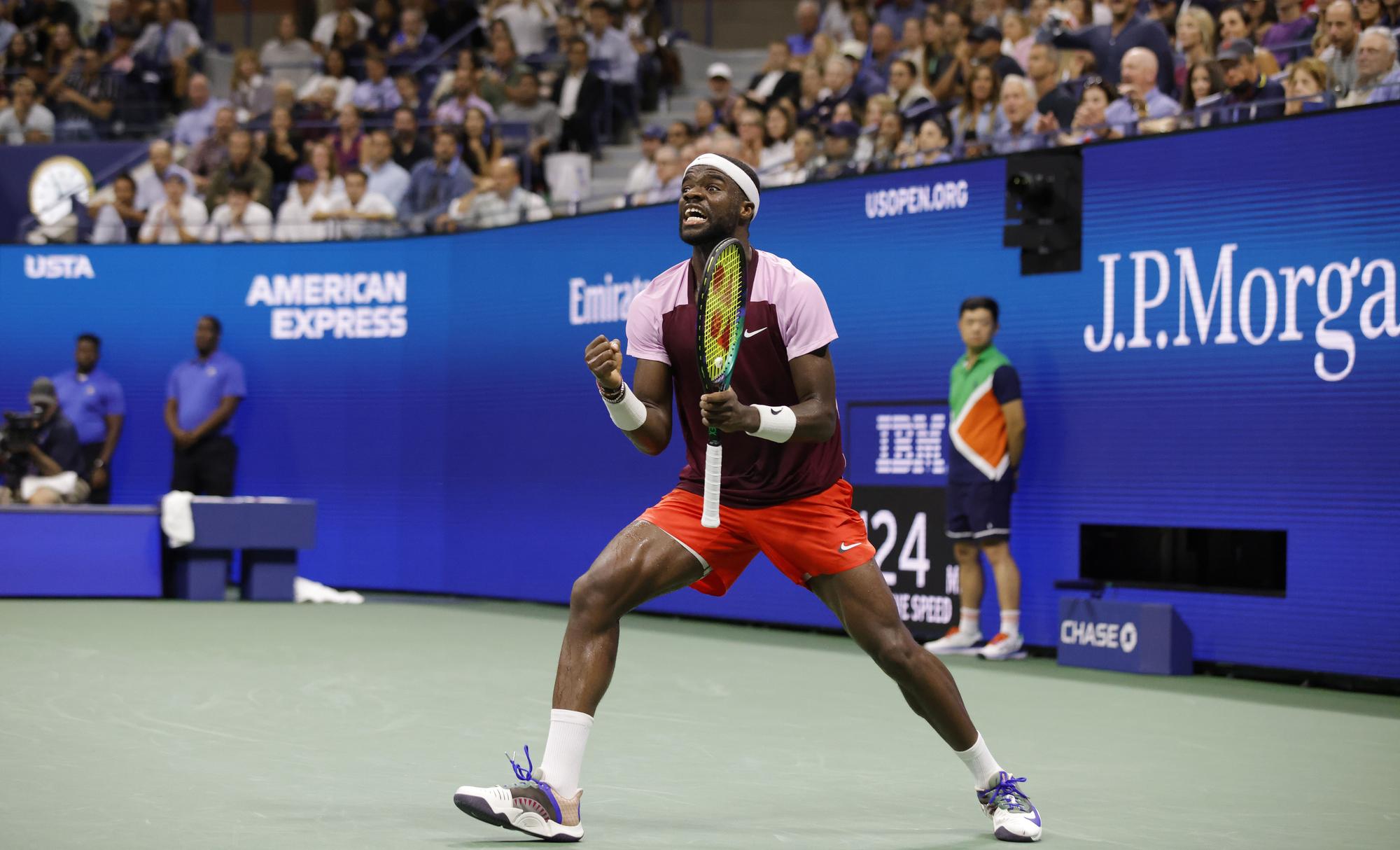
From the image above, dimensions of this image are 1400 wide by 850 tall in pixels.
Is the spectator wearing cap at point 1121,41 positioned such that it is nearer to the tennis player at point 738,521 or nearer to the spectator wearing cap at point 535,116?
the spectator wearing cap at point 535,116

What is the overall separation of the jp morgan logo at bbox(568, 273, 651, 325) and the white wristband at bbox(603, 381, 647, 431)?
850cm

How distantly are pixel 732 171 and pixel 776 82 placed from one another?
11.3m

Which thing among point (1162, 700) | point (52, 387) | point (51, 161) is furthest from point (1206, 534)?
point (51, 161)

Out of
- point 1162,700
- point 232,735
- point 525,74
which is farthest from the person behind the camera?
point 525,74

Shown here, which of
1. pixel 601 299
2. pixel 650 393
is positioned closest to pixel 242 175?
pixel 601 299

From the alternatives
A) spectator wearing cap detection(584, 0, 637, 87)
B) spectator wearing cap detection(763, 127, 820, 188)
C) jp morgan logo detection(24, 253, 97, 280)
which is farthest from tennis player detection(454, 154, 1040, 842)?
jp morgan logo detection(24, 253, 97, 280)

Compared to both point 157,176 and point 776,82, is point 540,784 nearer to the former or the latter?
point 776,82

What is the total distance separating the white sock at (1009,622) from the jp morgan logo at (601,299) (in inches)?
170

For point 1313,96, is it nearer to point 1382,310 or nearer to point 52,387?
point 1382,310

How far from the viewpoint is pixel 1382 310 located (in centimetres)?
946

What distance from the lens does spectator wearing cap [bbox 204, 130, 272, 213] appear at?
17.3m

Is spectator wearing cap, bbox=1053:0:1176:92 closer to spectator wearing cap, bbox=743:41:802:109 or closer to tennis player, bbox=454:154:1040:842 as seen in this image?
spectator wearing cap, bbox=743:41:802:109

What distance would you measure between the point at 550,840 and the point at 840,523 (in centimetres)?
133

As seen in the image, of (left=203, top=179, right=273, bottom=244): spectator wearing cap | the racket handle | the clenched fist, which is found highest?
(left=203, top=179, right=273, bottom=244): spectator wearing cap
